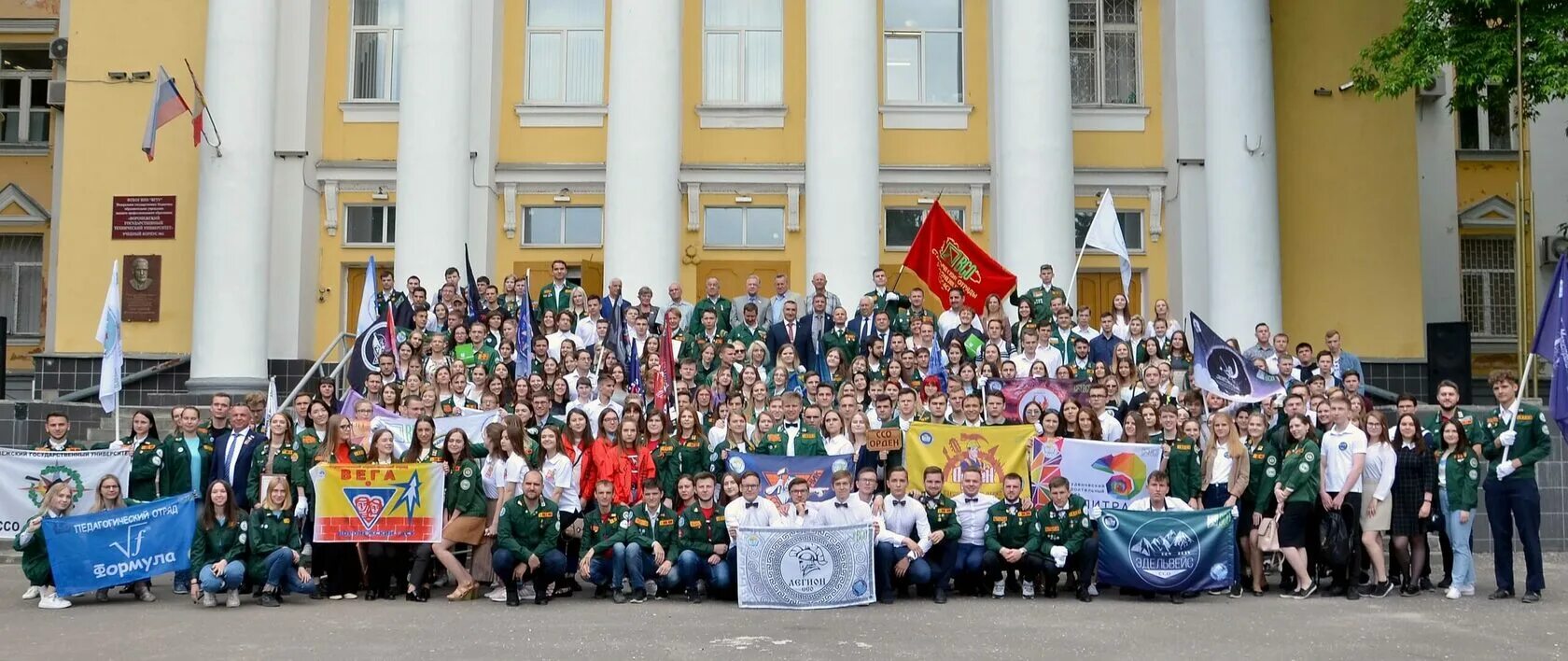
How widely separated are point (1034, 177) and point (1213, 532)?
1085 centimetres

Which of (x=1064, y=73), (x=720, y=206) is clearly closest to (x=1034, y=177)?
(x=1064, y=73)

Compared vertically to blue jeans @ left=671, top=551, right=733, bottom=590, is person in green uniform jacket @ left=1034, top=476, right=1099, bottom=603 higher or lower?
higher

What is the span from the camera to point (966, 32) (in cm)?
2667

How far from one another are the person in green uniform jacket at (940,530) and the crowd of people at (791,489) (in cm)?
2

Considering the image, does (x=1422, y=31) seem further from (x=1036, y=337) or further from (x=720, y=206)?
(x=720, y=206)

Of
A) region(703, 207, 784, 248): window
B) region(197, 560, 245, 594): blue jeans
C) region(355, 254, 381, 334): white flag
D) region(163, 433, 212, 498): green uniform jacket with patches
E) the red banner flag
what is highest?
region(703, 207, 784, 248): window

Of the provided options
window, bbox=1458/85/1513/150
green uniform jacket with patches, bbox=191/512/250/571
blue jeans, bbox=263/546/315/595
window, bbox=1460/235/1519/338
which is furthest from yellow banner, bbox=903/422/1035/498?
window, bbox=1458/85/1513/150

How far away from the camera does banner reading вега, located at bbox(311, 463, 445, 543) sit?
14297 mm

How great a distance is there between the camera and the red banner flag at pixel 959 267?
20.9 meters

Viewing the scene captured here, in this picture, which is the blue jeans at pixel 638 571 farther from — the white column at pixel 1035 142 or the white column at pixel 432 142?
the white column at pixel 1035 142

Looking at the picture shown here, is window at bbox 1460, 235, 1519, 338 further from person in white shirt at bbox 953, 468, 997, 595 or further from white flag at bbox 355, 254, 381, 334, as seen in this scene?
white flag at bbox 355, 254, 381, 334

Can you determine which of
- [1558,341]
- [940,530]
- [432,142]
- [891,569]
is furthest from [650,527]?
[432,142]

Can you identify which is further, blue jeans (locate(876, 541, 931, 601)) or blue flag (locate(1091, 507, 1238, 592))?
blue flag (locate(1091, 507, 1238, 592))

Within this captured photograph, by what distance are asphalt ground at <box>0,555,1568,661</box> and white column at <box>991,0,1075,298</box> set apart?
406 inches
